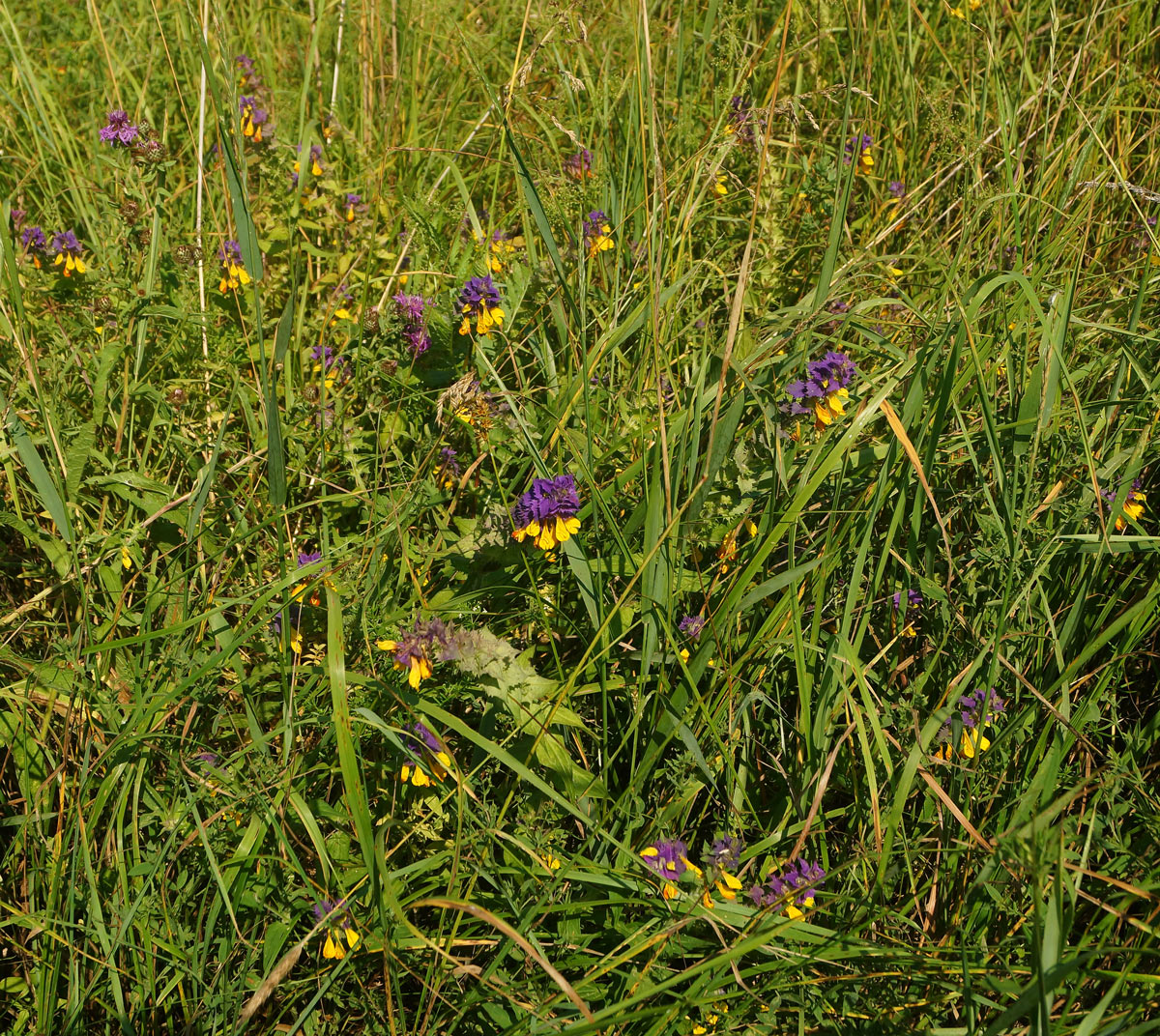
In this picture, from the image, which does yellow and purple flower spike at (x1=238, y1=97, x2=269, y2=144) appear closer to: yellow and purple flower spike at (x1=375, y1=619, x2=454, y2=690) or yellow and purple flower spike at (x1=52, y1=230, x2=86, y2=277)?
yellow and purple flower spike at (x1=52, y1=230, x2=86, y2=277)

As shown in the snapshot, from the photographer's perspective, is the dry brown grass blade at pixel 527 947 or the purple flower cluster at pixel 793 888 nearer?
the dry brown grass blade at pixel 527 947

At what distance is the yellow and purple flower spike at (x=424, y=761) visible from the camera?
60.3 inches

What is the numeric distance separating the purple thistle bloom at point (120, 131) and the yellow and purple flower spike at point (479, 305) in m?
0.91

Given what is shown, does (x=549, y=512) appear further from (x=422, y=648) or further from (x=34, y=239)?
(x=34, y=239)

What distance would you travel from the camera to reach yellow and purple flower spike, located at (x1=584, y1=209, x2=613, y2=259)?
212cm

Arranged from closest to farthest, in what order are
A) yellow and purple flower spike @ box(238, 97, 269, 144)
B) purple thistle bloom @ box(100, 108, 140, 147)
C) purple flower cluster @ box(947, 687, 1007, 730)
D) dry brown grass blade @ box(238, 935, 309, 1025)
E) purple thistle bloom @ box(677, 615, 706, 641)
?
dry brown grass blade @ box(238, 935, 309, 1025), purple flower cluster @ box(947, 687, 1007, 730), purple thistle bloom @ box(677, 615, 706, 641), purple thistle bloom @ box(100, 108, 140, 147), yellow and purple flower spike @ box(238, 97, 269, 144)

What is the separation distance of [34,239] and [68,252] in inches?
3.9

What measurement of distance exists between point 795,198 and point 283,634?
1.73 m

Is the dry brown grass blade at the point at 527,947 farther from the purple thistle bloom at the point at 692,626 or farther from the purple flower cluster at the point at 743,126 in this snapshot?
the purple flower cluster at the point at 743,126

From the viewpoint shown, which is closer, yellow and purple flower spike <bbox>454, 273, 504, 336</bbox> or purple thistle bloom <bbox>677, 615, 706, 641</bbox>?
purple thistle bloom <bbox>677, 615, 706, 641</bbox>

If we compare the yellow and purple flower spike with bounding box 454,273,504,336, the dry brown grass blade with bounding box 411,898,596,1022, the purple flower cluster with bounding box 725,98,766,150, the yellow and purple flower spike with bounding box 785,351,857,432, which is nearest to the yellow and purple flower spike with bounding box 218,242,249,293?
the yellow and purple flower spike with bounding box 454,273,504,336

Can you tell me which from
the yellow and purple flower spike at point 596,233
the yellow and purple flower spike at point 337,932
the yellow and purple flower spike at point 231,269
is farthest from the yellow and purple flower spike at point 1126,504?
the yellow and purple flower spike at point 231,269

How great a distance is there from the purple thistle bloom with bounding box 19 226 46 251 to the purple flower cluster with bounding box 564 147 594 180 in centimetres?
126

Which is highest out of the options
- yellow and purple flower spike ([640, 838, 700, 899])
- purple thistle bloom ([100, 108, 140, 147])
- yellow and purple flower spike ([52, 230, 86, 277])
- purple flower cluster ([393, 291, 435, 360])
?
purple thistle bloom ([100, 108, 140, 147])
